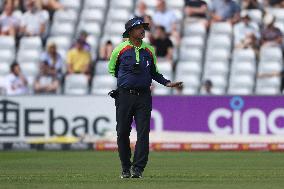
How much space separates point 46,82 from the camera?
22.1m

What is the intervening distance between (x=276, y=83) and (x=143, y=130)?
11.1m

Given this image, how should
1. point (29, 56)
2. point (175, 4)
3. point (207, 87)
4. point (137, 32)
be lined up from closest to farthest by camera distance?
1. point (137, 32)
2. point (207, 87)
3. point (29, 56)
4. point (175, 4)

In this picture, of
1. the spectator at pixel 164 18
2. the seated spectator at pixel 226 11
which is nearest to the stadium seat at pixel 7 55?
the spectator at pixel 164 18

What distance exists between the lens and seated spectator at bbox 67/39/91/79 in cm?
2247

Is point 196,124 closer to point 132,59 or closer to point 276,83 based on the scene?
point 276,83

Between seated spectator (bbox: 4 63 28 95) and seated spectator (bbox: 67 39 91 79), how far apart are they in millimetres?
1082

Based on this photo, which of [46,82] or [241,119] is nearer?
[241,119]

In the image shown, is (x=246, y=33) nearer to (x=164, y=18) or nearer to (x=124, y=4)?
(x=164, y=18)

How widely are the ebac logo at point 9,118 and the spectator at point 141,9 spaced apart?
4.39m

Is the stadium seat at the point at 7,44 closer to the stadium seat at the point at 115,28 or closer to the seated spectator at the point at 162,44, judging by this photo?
the stadium seat at the point at 115,28

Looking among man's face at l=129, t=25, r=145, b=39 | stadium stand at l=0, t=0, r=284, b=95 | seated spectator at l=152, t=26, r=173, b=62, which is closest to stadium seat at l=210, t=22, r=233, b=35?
stadium stand at l=0, t=0, r=284, b=95

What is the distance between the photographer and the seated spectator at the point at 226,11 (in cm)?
2359

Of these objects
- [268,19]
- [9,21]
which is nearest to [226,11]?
[268,19]

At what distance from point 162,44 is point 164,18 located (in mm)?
970
